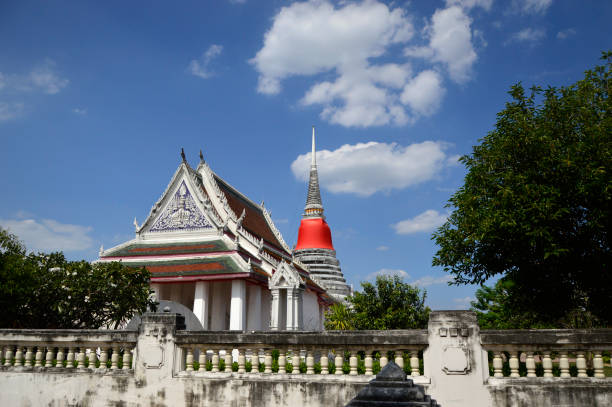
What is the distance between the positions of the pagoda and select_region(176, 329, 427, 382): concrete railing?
101ft

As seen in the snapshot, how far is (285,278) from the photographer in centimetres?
2394

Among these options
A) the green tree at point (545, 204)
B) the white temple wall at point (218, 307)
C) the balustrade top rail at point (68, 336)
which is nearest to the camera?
the balustrade top rail at point (68, 336)

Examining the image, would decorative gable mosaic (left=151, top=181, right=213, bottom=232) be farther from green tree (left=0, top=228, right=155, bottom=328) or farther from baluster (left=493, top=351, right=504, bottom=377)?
baluster (left=493, top=351, right=504, bottom=377)

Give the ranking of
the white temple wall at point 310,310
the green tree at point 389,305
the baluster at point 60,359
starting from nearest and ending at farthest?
the baluster at point 60,359
the green tree at point 389,305
the white temple wall at point 310,310

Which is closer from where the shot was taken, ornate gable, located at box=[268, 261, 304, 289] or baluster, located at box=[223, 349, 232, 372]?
baluster, located at box=[223, 349, 232, 372]

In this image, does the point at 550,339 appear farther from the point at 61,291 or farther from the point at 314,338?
the point at 61,291

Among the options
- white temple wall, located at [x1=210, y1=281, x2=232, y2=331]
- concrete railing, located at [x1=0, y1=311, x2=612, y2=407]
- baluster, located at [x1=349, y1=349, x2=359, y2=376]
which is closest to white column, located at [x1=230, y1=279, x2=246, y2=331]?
white temple wall, located at [x1=210, y1=281, x2=232, y2=331]

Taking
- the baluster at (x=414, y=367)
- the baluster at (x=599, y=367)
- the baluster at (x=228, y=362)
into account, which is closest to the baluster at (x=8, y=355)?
the baluster at (x=228, y=362)

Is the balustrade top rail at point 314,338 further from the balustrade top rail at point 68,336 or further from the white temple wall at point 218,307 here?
the white temple wall at point 218,307

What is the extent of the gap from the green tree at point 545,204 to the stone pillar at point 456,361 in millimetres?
4288

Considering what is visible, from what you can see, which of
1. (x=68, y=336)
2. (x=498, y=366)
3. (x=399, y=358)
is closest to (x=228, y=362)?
(x=399, y=358)

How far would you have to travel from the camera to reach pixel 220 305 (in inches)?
1039

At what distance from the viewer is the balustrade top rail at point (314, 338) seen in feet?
22.6

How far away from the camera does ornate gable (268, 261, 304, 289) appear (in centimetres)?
2378
